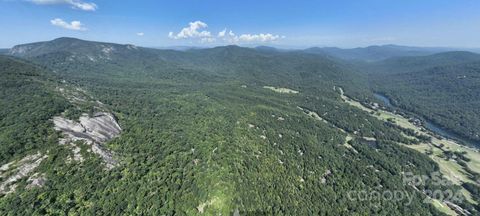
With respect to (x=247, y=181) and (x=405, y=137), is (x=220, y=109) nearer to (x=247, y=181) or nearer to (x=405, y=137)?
(x=247, y=181)

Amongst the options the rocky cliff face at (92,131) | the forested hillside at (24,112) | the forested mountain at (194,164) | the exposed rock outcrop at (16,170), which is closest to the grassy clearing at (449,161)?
the forested mountain at (194,164)

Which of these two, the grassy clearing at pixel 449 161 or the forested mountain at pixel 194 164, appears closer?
the forested mountain at pixel 194 164

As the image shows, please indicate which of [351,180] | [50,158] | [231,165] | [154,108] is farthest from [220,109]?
[50,158]

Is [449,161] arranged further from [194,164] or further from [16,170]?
[16,170]

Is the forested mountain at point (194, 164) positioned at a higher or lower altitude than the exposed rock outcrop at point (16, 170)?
lower

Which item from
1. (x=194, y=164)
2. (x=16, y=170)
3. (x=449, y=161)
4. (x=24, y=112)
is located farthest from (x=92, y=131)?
(x=449, y=161)

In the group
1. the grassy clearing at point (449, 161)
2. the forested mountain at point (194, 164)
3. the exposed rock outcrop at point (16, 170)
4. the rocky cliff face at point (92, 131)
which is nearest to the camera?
the exposed rock outcrop at point (16, 170)

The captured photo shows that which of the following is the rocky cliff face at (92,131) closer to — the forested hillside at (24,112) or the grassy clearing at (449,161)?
the forested hillside at (24,112)

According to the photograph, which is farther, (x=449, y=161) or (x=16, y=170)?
(x=449, y=161)

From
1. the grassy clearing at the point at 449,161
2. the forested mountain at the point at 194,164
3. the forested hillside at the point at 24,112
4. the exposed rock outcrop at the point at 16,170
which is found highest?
the forested hillside at the point at 24,112

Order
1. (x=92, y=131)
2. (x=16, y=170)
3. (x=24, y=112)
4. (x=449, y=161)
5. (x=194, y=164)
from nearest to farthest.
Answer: (x=16, y=170) → (x=194, y=164) → (x=24, y=112) → (x=92, y=131) → (x=449, y=161)
